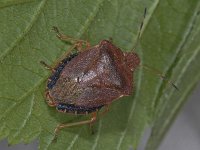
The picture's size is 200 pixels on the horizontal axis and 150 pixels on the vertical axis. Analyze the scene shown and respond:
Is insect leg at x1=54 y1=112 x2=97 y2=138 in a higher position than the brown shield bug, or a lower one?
lower

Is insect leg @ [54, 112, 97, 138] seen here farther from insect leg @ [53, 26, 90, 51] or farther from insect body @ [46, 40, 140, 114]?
insect leg @ [53, 26, 90, 51]

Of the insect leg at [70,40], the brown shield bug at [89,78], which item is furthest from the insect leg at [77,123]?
the insect leg at [70,40]

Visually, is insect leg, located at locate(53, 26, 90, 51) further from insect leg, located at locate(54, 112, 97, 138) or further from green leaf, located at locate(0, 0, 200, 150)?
insect leg, located at locate(54, 112, 97, 138)

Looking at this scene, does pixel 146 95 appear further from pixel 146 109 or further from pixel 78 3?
pixel 78 3

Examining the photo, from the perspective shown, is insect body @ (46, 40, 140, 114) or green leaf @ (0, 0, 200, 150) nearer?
green leaf @ (0, 0, 200, 150)

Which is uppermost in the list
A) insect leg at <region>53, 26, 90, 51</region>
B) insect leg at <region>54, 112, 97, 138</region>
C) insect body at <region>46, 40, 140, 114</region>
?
insect leg at <region>53, 26, 90, 51</region>

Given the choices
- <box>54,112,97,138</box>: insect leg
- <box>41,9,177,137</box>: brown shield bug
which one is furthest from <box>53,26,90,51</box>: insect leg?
<box>54,112,97,138</box>: insect leg

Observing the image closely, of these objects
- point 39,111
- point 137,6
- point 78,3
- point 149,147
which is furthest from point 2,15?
point 149,147

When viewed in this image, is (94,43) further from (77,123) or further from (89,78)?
(77,123)
